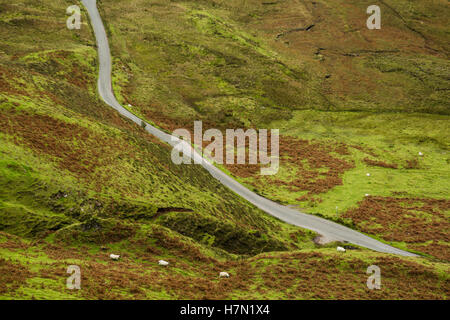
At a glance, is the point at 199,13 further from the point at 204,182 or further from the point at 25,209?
the point at 25,209

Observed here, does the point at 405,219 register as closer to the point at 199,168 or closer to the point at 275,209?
the point at 275,209

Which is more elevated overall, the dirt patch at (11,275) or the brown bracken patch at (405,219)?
the brown bracken patch at (405,219)

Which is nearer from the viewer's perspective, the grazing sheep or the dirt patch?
the dirt patch

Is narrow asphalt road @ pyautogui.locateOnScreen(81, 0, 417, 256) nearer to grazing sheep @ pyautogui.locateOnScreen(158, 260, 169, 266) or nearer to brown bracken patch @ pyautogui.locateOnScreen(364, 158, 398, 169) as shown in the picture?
brown bracken patch @ pyautogui.locateOnScreen(364, 158, 398, 169)

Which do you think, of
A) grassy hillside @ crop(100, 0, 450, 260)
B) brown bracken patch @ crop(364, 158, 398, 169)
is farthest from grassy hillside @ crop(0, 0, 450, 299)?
grassy hillside @ crop(100, 0, 450, 260)

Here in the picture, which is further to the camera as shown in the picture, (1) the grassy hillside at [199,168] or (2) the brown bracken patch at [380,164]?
(2) the brown bracken patch at [380,164]

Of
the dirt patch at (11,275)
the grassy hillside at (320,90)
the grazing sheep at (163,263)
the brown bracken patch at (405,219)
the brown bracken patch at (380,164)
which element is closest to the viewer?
the dirt patch at (11,275)

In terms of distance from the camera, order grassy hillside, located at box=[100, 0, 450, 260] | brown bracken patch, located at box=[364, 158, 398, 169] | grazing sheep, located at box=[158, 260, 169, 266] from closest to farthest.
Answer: grazing sheep, located at box=[158, 260, 169, 266] < grassy hillside, located at box=[100, 0, 450, 260] < brown bracken patch, located at box=[364, 158, 398, 169]

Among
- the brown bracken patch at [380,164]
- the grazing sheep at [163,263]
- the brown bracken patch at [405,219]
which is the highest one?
the brown bracken patch at [380,164]

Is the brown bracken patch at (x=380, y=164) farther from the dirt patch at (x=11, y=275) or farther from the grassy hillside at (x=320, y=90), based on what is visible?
the dirt patch at (x=11, y=275)

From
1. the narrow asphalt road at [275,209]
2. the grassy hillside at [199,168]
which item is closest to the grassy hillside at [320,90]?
the grassy hillside at [199,168]
